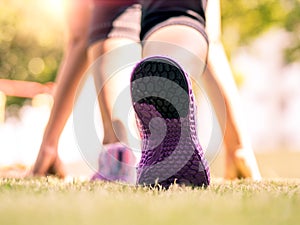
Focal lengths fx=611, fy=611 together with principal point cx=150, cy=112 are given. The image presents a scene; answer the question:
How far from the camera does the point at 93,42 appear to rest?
9.18 feet

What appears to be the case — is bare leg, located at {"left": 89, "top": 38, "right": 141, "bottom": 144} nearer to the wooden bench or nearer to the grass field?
the grass field

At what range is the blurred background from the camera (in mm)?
12000

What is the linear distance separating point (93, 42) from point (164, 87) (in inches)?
38.0

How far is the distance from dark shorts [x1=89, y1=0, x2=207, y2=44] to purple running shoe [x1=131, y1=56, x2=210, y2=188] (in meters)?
Answer: 0.47

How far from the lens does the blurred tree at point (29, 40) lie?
1566 centimetres

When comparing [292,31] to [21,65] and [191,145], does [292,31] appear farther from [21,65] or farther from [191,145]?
[191,145]

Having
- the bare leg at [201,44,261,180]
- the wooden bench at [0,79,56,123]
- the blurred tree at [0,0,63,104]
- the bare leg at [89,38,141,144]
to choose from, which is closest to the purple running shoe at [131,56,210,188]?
the bare leg at [89,38,141,144]

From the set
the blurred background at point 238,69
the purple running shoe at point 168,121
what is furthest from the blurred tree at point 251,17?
the purple running shoe at point 168,121

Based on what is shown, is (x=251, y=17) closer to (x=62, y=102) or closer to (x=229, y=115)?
(x=62, y=102)

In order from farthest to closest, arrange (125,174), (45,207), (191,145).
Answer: (125,174), (191,145), (45,207)

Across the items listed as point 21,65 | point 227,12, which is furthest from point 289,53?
point 21,65

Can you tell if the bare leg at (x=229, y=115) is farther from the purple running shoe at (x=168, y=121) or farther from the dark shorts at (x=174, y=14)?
the purple running shoe at (x=168, y=121)

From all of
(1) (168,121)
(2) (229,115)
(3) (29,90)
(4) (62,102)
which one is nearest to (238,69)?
(3) (29,90)

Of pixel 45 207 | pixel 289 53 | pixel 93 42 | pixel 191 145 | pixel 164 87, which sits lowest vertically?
pixel 45 207
